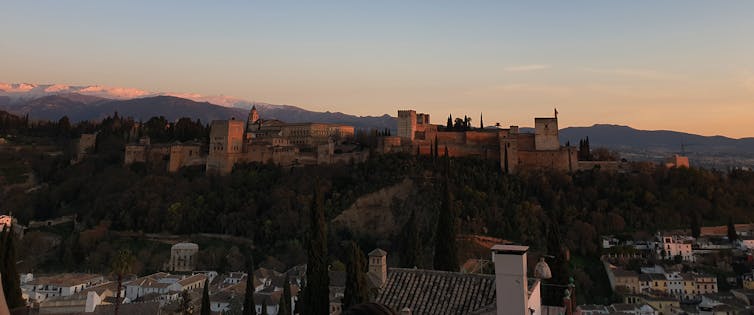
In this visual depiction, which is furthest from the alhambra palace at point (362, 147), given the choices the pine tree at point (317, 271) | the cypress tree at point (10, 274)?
the cypress tree at point (10, 274)

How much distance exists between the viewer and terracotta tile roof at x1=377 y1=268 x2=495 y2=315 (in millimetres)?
Answer: 9617

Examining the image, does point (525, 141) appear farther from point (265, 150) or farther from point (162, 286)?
point (162, 286)

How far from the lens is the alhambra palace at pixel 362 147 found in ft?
173

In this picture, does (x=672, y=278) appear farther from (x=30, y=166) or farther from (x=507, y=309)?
(x=30, y=166)

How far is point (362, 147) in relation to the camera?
60719 millimetres

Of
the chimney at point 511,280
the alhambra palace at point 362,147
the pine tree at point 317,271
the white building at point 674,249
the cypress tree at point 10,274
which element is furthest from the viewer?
the alhambra palace at point 362,147

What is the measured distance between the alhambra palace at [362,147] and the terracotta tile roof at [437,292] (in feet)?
135

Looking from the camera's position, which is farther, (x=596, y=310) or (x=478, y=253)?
(x=478, y=253)

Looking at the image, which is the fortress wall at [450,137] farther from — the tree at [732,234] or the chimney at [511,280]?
the chimney at [511,280]

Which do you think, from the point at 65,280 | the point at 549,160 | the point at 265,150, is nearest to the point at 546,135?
the point at 549,160

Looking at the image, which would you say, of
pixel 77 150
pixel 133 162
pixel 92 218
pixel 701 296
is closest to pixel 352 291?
pixel 701 296

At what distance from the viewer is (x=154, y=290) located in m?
36.2

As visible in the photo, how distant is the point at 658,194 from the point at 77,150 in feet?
221

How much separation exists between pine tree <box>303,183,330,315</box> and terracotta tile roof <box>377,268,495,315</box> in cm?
532
